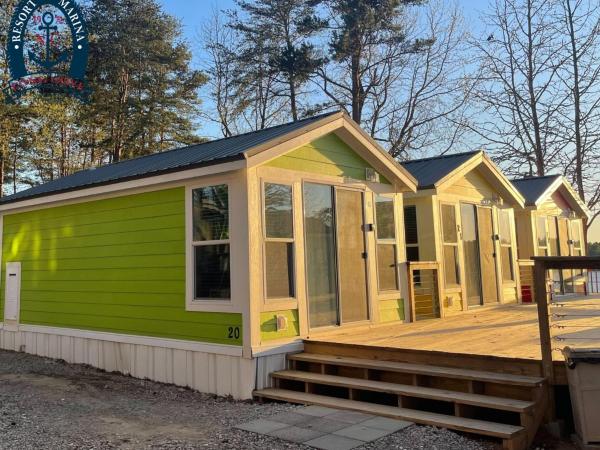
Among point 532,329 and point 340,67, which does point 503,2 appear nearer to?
point 340,67

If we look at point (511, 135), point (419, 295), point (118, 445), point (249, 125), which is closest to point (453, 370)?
point (118, 445)

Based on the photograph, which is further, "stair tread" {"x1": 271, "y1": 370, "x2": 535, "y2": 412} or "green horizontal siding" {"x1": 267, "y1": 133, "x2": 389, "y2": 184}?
"green horizontal siding" {"x1": 267, "y1": 133, "x2": 389, "y2": 184}

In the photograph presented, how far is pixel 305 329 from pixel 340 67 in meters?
14.9

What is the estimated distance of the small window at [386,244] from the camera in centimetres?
733

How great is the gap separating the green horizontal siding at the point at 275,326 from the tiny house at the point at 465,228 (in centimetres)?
340

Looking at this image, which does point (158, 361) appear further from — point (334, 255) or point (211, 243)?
point (334, 255)

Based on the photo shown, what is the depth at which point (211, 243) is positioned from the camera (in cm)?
583

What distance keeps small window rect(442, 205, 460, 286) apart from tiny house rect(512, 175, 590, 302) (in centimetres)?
263

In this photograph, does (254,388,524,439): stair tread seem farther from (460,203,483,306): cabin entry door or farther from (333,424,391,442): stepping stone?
(460,203,483,306): cabin entry door

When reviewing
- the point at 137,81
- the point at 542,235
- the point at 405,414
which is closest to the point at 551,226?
the point at 542,235

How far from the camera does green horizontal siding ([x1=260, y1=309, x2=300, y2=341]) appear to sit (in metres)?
5.53

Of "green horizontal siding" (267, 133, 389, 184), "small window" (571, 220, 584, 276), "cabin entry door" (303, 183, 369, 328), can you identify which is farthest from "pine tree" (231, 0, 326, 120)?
"cabin entry door" (303, 183, 369, 328)

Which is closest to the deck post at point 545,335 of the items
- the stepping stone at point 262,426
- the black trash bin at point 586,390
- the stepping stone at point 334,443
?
the black trash bin at point 586,390

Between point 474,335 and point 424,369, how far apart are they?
1.54m
